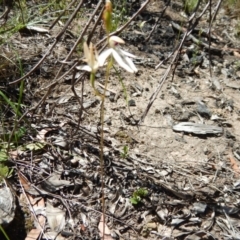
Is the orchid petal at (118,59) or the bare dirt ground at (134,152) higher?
the orchid petal at (118,59)

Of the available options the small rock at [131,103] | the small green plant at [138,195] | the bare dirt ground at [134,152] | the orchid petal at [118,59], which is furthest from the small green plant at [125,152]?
the orchid petal at [118,59]

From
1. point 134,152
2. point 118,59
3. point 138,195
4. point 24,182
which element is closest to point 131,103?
point 134,152

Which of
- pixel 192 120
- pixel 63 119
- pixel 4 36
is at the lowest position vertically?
pixel 192 120

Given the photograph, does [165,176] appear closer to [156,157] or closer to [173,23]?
[156,157]

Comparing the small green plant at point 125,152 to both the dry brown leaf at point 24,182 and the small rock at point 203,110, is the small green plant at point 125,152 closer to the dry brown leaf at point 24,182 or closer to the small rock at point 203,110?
the dry brown leaf at point 24,182

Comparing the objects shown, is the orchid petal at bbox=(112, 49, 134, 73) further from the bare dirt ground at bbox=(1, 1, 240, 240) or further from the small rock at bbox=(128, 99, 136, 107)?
the small rock at bbox=(128, 99, 136, 107)

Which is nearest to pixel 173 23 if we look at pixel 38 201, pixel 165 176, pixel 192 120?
pixel 192 120
